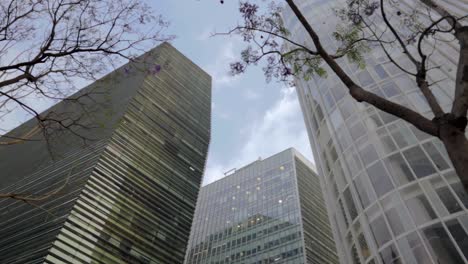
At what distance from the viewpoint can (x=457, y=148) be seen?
3.67 m

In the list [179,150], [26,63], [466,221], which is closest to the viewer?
[26,63]

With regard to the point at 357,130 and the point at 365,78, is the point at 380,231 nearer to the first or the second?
the point at 357,130

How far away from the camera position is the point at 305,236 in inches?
2419

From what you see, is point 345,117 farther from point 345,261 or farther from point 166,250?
point 166,250

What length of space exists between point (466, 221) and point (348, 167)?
276 inches

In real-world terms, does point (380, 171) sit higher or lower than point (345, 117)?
lower

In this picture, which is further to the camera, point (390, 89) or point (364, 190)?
point (390, 89)

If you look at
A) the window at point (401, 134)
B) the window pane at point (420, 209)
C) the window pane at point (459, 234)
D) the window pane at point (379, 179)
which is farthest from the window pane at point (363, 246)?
the window at point (401, 134)

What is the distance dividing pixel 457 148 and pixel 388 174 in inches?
563

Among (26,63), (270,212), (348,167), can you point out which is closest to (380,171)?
(348,167)

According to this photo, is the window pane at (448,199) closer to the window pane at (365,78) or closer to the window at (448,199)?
the window at (448,199)

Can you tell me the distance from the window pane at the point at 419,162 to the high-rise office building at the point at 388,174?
4 cm

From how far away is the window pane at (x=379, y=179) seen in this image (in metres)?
16.5

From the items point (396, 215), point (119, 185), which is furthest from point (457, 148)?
point (119, 185)
